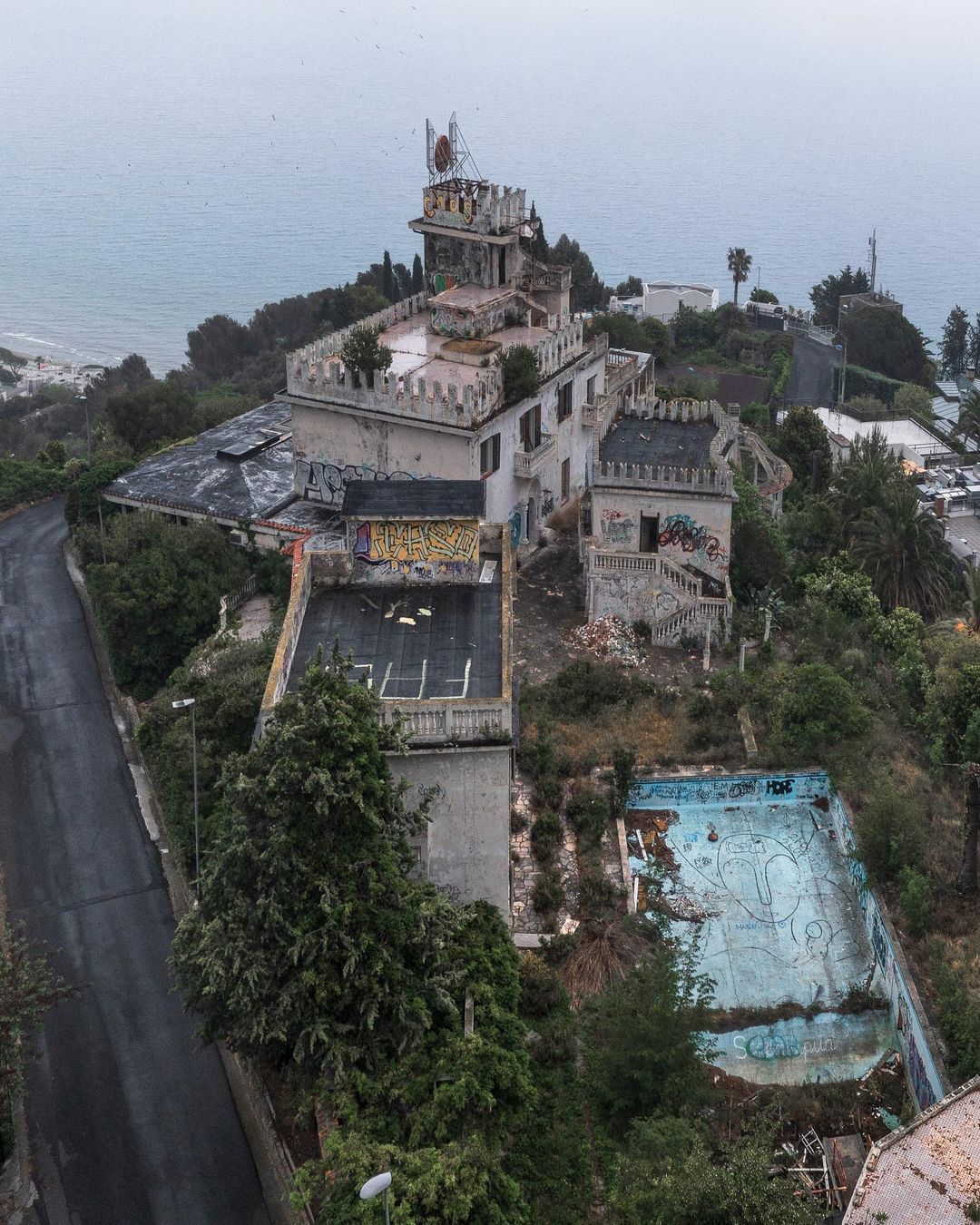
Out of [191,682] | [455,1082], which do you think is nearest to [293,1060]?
[455,1082]

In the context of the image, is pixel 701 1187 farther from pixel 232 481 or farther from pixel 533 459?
pixel 232 481

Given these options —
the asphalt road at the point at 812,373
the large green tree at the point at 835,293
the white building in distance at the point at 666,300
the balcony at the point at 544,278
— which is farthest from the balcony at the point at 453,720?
the large green tree at the point at 835,293

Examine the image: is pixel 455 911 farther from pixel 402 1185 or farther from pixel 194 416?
pixel 194 416

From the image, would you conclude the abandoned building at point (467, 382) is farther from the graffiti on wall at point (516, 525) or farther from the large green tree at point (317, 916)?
the large green tree at point (317, 916)

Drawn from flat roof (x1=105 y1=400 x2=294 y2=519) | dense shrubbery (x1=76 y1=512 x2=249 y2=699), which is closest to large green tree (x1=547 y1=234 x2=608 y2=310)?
flat roof (x1=105 y1=400 x2=294 y2=519)

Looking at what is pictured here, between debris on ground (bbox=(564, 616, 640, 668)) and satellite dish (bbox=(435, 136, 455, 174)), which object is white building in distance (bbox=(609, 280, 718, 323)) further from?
debris on ground (bbox=(564, 616, 640, 668))

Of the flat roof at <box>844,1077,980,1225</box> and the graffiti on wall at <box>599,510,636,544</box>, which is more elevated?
the graffiti on wall at <box>599,510,636,544</box>
